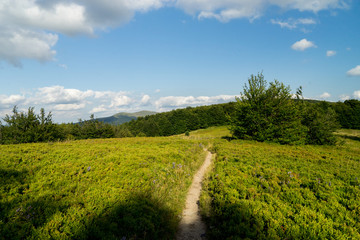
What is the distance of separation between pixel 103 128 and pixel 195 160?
43.3m

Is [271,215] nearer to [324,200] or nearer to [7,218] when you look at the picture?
[324,200]

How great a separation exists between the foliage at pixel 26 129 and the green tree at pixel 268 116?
31238mm

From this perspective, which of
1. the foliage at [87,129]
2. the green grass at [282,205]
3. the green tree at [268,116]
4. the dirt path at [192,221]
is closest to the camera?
the green grass at [282,205]

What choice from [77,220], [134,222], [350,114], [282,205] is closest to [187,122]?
[350,114]

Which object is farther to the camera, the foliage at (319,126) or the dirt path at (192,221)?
the foliage at (319,126)

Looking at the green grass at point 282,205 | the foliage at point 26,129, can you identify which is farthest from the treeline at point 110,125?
the green grass at point 282,205

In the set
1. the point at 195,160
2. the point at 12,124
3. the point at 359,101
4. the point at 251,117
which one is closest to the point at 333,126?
the point at 251,117

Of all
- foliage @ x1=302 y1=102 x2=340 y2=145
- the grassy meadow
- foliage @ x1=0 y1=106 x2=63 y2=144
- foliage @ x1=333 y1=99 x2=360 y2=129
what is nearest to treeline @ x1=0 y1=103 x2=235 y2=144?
foliage @ x1=0 y1=106 x2=63 y2=144

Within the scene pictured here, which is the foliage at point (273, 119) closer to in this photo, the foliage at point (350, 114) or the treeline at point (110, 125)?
the treeline at point (110, 125)

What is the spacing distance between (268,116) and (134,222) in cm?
2357

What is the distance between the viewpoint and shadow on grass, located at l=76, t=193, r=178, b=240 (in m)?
4.42

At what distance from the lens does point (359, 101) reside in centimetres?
6956

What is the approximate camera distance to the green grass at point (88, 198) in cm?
434

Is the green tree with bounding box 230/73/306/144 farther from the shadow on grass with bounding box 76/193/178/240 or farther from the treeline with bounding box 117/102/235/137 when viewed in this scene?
the treeline with bounding box 117/102/235/137
